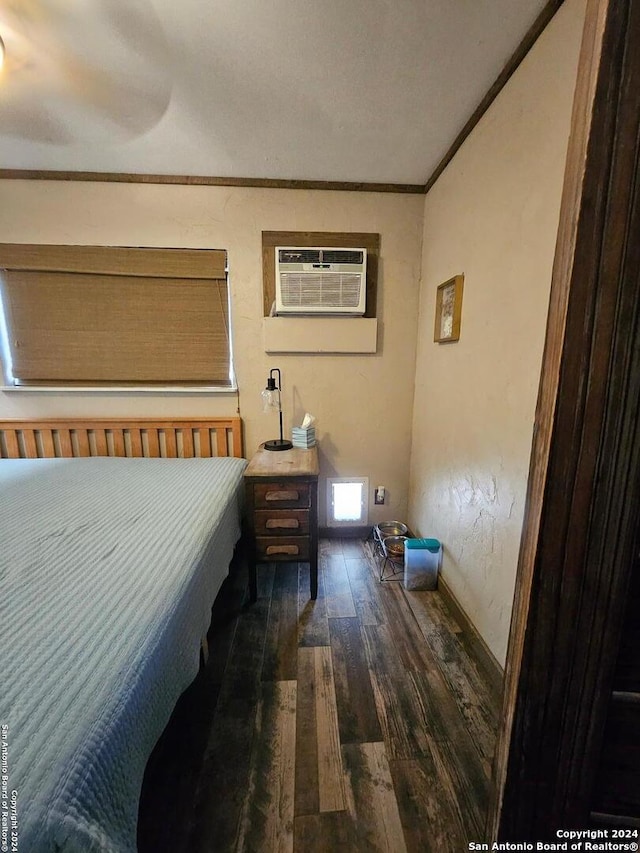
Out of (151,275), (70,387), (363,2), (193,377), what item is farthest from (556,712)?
(70,387)

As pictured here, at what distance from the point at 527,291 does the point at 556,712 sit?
3.75 ft

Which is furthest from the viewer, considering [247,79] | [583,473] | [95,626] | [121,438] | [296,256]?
[121,438]

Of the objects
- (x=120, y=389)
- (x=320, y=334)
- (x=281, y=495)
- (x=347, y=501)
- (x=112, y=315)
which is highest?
(x=112, y=315)

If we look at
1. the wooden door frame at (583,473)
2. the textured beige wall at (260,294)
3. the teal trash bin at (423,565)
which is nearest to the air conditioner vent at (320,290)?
the textured beige wall at (260,294)

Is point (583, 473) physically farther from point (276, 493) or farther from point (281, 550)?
point (281, 550)

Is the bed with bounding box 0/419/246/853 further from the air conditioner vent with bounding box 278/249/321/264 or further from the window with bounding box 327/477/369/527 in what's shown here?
the air conditioner vent with bounding box 278/249/321/264

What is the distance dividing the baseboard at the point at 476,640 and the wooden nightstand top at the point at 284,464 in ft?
3.14

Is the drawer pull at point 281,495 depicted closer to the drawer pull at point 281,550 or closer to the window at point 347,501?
the drawer pull at point 281,550

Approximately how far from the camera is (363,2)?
3.29 feet

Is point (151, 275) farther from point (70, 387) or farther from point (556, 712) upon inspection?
point (556, 712)

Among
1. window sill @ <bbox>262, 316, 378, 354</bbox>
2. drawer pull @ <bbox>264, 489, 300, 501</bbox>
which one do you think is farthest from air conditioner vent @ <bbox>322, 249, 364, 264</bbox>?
drawer pull @ <bbox>264, 489, 300, 501</bbox>

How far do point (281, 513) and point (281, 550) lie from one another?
20 cm

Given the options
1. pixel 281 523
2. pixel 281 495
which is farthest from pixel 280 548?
pixel 281 495

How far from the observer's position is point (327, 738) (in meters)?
1.13
